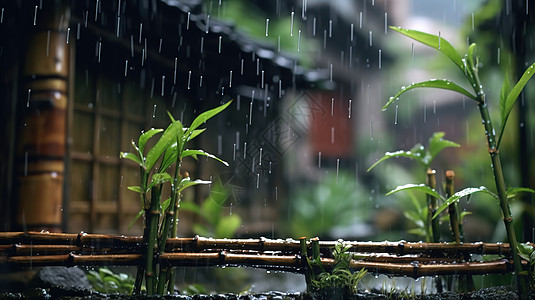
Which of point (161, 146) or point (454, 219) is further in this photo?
point (454, 219)

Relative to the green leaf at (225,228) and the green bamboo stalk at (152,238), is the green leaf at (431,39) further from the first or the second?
the green leaf at (225,228)

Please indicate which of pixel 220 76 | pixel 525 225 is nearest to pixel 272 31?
pixel 220 76

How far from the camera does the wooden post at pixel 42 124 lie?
3424 mm

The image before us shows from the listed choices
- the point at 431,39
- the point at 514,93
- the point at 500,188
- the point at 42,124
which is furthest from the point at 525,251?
the point at 42,124

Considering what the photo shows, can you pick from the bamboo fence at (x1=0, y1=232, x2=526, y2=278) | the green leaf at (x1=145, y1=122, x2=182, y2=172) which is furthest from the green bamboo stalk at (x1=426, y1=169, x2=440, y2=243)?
the green leaf at (x1=145, y1=122, x2=182, y2=172)

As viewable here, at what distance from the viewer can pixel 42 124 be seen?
3.49 m

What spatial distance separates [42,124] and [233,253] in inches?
87.9

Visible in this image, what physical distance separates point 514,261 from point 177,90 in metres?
4.34

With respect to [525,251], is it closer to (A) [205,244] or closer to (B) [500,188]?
(B) [500,188]

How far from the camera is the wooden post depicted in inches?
135

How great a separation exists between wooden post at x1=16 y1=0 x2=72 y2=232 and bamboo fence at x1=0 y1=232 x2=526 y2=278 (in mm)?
1478

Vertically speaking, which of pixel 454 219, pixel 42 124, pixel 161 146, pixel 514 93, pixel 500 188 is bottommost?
pixel 454 219

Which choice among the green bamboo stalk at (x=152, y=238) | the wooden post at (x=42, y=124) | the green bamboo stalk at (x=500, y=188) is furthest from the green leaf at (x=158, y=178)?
the wooden post at (x=42, y=124)

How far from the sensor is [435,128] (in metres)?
21.7
